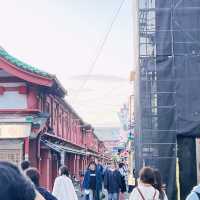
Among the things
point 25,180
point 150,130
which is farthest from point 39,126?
point 25,180

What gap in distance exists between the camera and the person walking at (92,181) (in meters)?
18.3

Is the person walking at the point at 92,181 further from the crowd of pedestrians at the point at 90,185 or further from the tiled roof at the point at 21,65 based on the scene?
the tiled roof at the point at 21,65

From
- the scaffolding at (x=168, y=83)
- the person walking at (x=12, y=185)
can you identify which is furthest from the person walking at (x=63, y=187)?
the person walking at (x=12, y=185)

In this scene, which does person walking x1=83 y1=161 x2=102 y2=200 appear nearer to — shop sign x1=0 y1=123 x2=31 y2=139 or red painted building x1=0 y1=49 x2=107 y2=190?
red painted building x1=0 y1=49 x2=107 y2=190

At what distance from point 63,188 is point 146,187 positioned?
4.73 metres

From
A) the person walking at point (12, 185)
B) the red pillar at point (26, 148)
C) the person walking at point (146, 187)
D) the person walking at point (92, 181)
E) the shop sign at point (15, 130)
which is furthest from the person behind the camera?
the person walking at point (92, 181)

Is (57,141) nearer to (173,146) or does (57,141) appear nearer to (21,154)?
(21,154)

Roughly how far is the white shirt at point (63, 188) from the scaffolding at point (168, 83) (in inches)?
143

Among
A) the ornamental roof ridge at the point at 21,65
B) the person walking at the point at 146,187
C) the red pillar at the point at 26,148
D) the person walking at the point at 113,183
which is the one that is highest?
the ornamental roof ridge at the point at 21,65

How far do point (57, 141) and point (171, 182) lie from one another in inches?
433

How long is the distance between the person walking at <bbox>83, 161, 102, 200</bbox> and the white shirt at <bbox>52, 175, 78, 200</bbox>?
21.0ft

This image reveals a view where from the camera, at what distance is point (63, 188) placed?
464 inches

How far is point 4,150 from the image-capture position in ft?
59.9

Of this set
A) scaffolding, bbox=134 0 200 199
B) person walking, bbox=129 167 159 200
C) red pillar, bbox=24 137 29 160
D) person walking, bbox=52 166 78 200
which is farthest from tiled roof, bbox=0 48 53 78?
person walking, bbox=129 167 159 200
